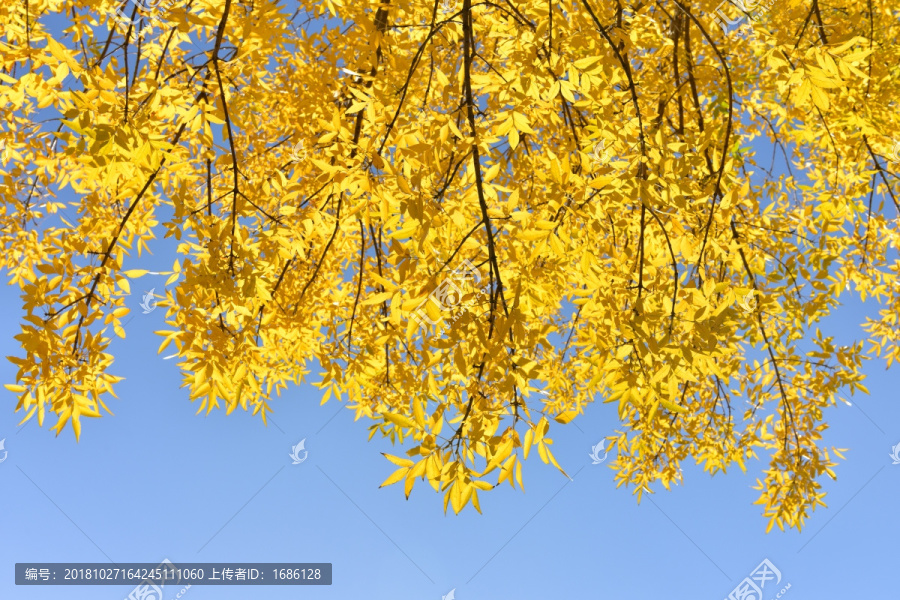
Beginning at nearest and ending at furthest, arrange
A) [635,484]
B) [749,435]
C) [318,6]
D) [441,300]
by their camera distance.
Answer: [441,300] < [318,6] < [749,435] < [635,484]

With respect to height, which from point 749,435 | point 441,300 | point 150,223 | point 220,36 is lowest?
point 749,435

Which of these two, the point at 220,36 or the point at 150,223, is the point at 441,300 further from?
the point at 150,223

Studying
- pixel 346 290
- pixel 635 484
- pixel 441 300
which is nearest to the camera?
pixel 441 300

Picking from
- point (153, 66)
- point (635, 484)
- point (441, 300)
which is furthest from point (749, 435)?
point (153, 66)

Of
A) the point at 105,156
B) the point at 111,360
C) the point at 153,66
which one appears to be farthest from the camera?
the point at 153,66

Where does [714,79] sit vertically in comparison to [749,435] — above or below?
above

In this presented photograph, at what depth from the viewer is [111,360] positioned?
5.86ft

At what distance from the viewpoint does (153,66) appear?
9.59ft

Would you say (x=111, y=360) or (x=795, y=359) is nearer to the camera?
(x=111, y=360)

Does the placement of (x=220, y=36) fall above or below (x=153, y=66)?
below

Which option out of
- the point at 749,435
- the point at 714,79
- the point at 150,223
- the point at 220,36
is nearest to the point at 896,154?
the point at 714,79

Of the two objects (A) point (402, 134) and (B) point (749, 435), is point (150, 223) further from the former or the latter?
(B) point (749, 435)

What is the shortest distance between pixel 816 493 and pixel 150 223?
336 cm

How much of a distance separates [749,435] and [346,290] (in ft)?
7.57
